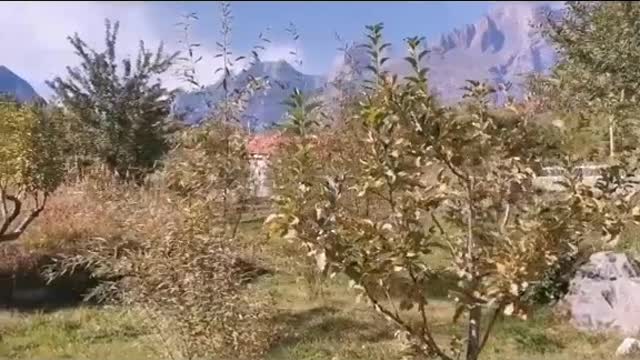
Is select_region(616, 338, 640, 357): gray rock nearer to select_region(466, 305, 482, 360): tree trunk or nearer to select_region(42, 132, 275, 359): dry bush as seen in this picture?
select_region(42, 132, 275, 359): dry bush

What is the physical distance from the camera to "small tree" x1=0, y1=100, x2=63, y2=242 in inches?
419

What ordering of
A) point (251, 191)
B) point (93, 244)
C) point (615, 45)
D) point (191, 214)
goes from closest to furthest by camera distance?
1. point (191, 214)
2. point (615, 45)
3. point (93, 244)
4. point (251, 191)

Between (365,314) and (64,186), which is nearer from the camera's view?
(365,314)

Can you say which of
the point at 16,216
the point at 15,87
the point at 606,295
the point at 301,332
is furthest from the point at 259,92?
the point at 606,295

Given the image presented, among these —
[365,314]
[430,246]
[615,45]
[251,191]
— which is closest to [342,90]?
[251,191]

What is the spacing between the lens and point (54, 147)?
11.5m

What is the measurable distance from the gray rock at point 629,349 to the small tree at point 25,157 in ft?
23.3

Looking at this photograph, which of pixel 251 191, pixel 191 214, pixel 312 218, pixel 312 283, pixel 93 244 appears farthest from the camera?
pixel 251 191

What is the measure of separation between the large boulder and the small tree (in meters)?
6.55

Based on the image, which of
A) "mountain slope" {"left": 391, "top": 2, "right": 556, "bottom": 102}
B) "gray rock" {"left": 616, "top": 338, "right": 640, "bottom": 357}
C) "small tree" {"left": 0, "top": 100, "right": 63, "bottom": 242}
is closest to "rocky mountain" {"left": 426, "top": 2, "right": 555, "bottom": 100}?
"mountain slope" {"left": 391, "top": 2, "right": 556, "bottom": 102}

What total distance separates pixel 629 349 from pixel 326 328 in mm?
3082

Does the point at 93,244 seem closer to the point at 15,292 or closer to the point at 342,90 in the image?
the point at 15,292

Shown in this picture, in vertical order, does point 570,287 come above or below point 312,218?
below

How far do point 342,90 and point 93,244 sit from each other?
17.8 feet
